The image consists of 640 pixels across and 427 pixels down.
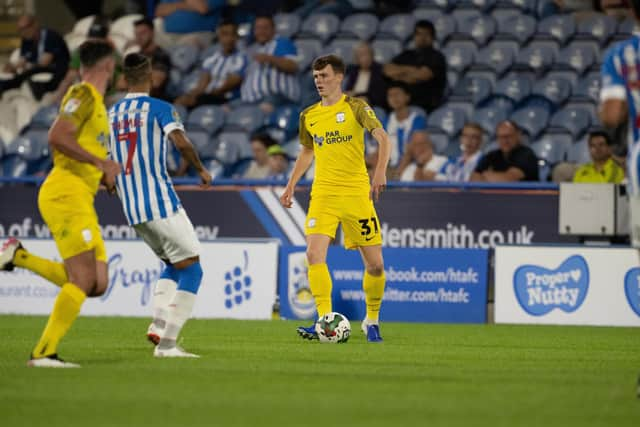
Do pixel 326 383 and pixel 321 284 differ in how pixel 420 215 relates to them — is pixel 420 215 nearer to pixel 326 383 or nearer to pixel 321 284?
pixel 321 284

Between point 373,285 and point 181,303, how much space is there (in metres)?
2.93

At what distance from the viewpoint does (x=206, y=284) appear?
51.6ft

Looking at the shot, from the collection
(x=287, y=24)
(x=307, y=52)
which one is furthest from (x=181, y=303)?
(x=287, y=24)

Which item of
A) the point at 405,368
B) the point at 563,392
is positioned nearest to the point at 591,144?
the point at 405,368

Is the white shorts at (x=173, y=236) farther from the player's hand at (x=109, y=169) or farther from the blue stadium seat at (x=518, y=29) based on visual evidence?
the blue stadium seat at (x=518, y=29)

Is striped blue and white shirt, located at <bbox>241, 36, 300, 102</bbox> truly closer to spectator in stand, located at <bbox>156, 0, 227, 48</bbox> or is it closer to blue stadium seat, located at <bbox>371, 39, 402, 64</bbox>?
blue stadium seat, located at <bbox>371, 39, 402, 64</bbox>

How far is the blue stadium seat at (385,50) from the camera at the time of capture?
66.3 feet

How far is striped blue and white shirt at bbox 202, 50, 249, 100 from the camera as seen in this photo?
20.2 meters

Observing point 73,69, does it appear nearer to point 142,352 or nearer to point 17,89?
point 17,89

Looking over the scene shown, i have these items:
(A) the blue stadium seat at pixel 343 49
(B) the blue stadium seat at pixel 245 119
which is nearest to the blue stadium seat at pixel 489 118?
(A) the blue stadium seat at pixel 343 49

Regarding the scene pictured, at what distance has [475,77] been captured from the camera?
768 inches

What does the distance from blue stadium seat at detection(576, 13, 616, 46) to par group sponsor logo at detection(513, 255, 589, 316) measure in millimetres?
5876

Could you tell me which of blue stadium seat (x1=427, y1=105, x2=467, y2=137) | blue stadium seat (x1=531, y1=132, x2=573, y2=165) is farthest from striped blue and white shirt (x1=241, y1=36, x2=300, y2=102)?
blue stadium seat (x1=531, y1=132, x2=573, y2=165)

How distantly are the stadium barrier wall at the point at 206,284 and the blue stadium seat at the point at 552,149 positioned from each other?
432 centimetres
